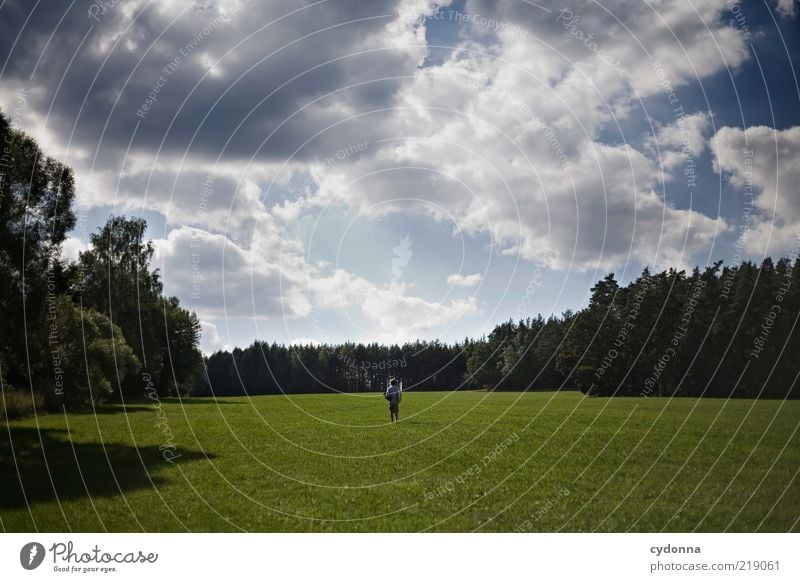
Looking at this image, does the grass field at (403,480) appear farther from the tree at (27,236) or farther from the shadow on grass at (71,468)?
the tree at (27,236)

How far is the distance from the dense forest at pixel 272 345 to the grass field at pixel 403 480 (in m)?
3.03

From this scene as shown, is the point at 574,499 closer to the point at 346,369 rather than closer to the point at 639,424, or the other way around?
the point at 639,424

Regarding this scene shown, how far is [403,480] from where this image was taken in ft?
54.0

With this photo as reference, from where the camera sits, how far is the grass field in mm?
12250

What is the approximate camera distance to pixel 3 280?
19.9 m

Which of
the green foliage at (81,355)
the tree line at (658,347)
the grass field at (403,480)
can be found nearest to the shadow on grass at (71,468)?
the grass field at (403,480)

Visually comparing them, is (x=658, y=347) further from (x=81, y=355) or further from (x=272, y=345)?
(x=272, y=345)

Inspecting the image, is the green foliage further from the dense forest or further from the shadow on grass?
the shadow on grass

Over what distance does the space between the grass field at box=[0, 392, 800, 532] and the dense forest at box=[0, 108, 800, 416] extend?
3029 millimetres

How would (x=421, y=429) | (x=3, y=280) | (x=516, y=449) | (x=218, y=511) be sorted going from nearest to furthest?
(x=218, y=511), (x=3, y=280), (x=516, y=449), (x=421, y=429)

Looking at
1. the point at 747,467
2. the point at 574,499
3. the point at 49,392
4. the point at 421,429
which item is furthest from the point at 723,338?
the point at 49,392

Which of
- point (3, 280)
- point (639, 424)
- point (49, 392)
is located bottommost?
point (639, 424)

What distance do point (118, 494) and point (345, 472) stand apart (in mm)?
6568

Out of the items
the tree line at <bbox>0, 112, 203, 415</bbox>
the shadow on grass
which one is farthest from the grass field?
the tree line at <bbox>0, 112, 203, 415</bbox>
